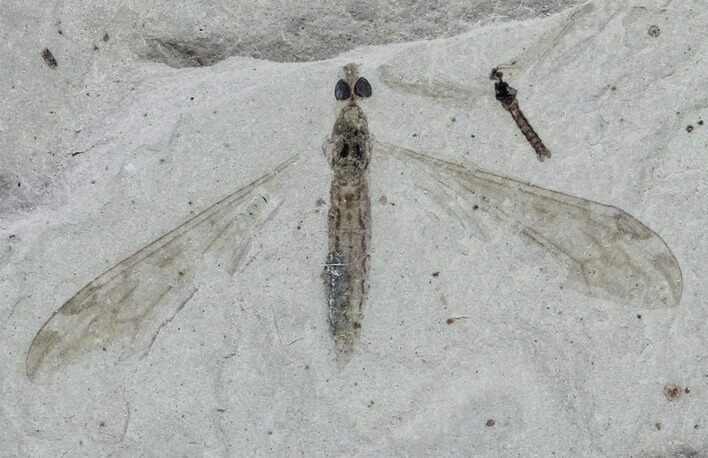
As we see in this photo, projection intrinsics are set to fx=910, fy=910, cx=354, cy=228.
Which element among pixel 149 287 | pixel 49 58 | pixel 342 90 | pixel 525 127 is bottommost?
pixel 149 287

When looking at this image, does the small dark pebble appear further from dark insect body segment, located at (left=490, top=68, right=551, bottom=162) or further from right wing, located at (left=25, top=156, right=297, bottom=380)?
right wing, located at (left=25, top=156, right=297, bottom=380)

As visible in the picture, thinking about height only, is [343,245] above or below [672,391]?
above

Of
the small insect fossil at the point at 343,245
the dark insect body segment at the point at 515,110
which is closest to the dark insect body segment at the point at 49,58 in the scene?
the small insect fossil at the point at 343,245

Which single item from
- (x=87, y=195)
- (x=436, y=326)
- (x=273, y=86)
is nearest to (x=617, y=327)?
(x=436, y=326)

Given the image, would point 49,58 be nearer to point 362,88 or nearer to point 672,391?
point 362,88

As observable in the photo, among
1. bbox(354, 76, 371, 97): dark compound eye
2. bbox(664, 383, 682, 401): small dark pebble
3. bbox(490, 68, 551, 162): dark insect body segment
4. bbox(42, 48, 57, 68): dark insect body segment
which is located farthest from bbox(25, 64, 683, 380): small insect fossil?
bbox(42, 48, 57, 68): dark insect body segment

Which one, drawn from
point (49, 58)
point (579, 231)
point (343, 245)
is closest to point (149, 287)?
point (343, 245)

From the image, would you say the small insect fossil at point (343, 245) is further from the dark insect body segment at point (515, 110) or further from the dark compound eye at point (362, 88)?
the dark insect body segment at point (515, 110)
